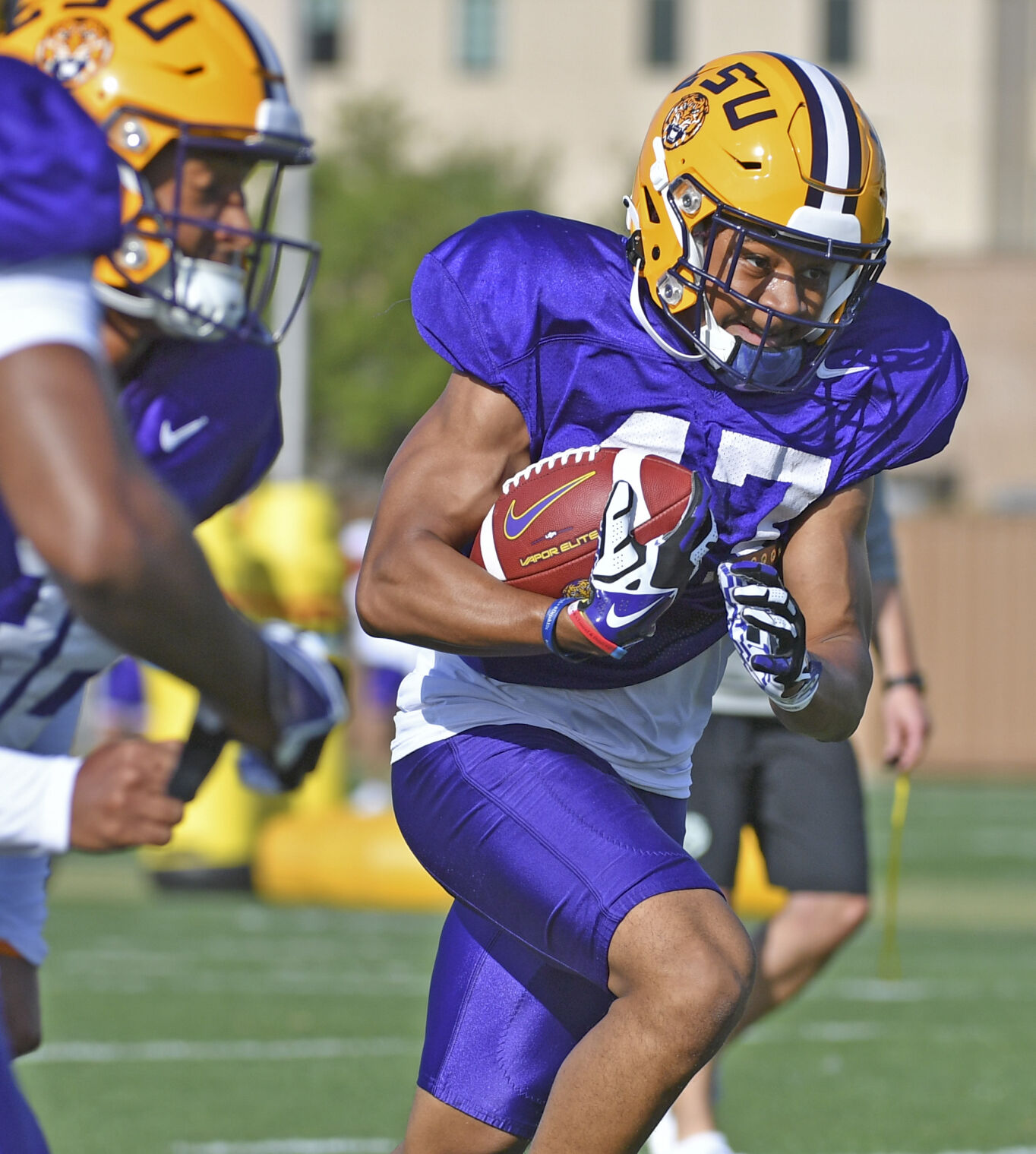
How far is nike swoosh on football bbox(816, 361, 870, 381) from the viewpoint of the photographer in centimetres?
290

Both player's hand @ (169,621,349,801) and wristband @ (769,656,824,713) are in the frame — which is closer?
player's hand @ (169,621,349,801)

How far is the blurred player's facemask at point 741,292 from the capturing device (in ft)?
9.09

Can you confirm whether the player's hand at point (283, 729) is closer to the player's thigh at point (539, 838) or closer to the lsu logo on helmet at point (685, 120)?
the player's thigh at point (539, 838)

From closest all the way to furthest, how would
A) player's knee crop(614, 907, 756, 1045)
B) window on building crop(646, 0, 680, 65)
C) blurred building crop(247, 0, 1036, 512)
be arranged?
player's knee crop(614, 907, 756, 1045) → blurred building crop(247, 0, 1036, 512) → window on building crop(646, 0, 680, 65)

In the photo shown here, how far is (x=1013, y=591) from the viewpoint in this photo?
15531 millimetres

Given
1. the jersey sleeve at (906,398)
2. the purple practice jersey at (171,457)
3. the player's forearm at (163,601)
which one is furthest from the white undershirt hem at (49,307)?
the jersey sleeve at (906,398)

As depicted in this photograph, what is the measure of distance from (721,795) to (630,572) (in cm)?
179

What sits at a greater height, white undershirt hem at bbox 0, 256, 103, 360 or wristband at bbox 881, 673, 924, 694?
white undershirt hem at bbox 0, 256, 103, 360

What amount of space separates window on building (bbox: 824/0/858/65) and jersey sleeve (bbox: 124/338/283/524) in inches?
1192

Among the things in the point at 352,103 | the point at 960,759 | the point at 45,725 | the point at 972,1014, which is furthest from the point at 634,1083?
the point at 352,103

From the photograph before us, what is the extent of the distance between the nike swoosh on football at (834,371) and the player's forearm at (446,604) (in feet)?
1.88

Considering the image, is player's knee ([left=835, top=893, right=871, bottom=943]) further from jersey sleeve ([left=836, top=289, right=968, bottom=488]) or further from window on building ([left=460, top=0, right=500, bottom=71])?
window on building ([left=460, top=0, right=500, bottom=71])

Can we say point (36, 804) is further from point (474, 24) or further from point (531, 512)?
point (474, 24)

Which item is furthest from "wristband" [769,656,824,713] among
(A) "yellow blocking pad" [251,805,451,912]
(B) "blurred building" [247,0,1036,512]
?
(B) "blurred building" [247,0,1036,512]
